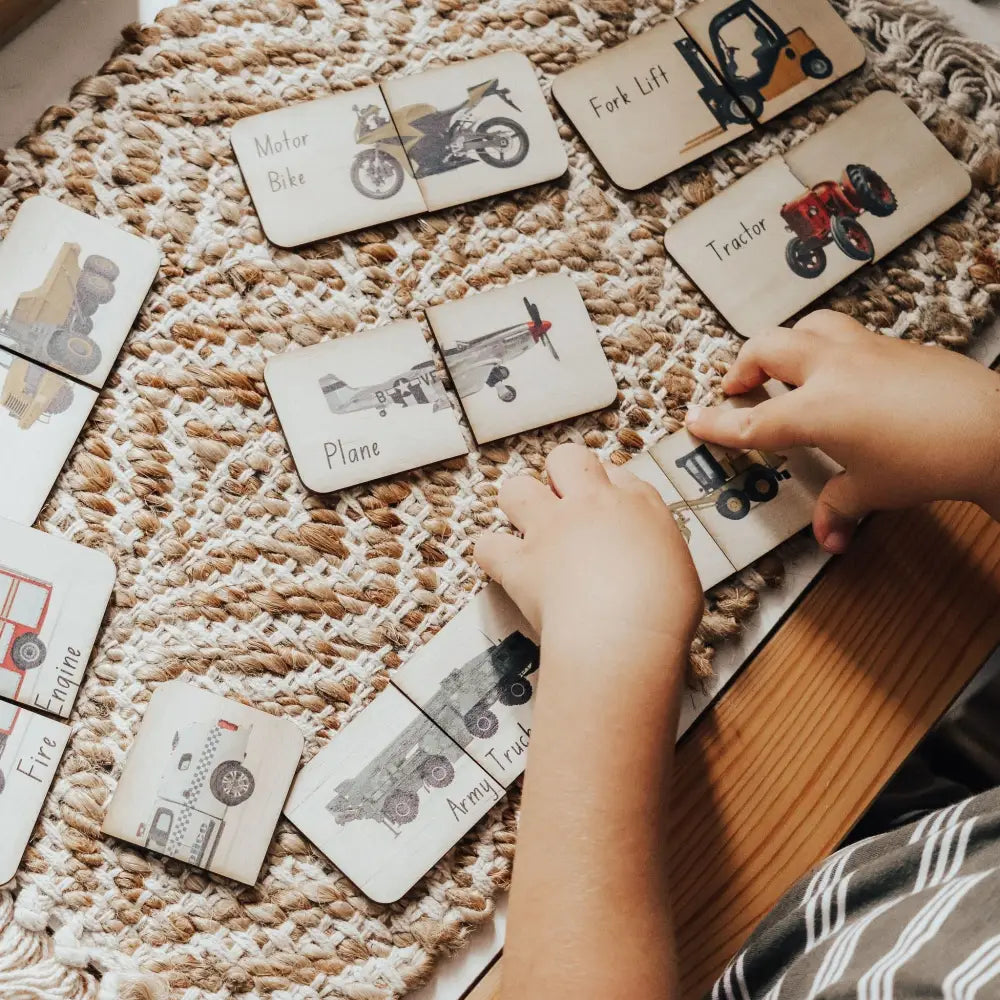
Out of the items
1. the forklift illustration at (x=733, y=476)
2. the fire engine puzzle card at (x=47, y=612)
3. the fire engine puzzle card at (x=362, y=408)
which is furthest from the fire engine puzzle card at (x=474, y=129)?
the fire engine puzzle card at (x=47, y=612)

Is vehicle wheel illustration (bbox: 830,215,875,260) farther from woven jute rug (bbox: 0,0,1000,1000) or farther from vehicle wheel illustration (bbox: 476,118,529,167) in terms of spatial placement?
vehicle wheel illustration (bbox: 476,118,529,167)

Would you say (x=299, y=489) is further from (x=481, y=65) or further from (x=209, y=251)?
(x=481, y=65)

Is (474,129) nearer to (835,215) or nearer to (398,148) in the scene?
(398,148)

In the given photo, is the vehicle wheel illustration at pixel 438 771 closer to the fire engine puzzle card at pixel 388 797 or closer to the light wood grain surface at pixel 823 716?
the fire engine puzzle card at pixel 388 797

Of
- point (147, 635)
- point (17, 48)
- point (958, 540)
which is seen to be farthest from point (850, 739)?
point (17, 48)

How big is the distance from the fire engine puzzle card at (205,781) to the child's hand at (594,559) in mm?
173

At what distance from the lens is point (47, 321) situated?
59cm

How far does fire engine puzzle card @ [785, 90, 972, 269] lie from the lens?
646mm

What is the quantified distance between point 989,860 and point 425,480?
1.22 feet

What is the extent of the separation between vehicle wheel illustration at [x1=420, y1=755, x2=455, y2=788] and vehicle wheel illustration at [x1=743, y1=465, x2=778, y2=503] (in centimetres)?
26

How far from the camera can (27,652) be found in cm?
55

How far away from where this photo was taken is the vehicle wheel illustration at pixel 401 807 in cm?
56

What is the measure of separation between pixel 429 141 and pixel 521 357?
167 millimetres

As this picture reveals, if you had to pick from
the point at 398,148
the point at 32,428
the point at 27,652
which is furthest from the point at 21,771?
the point at 398,148
